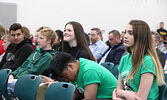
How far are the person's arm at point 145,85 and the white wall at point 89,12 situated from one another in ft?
20.9

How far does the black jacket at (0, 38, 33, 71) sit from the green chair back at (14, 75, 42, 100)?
1.25m

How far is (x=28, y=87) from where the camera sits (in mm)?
2275

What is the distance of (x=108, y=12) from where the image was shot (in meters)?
9.31

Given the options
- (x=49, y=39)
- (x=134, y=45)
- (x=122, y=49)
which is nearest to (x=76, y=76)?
(x=134, y=45)

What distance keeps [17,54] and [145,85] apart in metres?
2.33

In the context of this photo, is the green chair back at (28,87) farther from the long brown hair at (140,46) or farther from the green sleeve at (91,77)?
the long brown hair at (140,46)

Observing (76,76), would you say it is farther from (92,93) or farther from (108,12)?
(108,12)

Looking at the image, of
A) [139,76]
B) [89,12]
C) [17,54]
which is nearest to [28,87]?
[139,76]

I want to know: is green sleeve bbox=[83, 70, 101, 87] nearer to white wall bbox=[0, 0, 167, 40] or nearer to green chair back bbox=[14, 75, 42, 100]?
green chair back bbox=[14, 75, 42, 100]

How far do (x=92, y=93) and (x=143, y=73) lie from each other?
408 millimetres

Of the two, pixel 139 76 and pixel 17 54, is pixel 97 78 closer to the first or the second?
pixel 139 76

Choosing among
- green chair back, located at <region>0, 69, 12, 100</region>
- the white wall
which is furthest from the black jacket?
the white wall

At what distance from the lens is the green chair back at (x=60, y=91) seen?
1872 mm

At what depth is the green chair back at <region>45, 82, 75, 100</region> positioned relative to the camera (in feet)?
6.14
